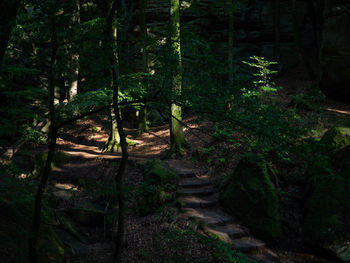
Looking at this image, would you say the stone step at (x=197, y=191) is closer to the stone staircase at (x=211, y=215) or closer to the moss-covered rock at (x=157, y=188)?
the stone staircase at (x=211, y=215)

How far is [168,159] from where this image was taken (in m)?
11.9

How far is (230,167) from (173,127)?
339cm

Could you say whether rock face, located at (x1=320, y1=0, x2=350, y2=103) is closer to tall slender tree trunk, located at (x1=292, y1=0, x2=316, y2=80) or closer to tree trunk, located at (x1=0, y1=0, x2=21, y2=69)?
tall slender tree trunk, located at (x1=292, y1=0, x2=316, y2=80)

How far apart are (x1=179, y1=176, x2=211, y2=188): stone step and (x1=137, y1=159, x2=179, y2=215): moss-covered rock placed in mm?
286

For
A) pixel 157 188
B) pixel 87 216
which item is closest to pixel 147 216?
pixel 157 188

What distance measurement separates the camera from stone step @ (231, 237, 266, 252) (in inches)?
276

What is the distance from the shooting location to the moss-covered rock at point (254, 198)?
7727mm

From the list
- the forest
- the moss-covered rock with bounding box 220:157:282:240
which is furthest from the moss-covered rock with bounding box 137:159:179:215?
the moss-covered rock with bounding box 220:157:282:240

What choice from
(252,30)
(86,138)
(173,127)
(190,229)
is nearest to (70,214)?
(190,229)

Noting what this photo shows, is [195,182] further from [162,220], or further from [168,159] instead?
[168,159]

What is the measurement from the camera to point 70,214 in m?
8.91

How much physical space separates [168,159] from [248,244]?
5.51 m

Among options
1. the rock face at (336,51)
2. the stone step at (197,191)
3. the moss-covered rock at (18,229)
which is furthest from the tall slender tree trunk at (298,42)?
the moss-covered rock at (18,229)

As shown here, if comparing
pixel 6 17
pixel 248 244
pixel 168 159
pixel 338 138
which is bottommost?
pixel 248 244
